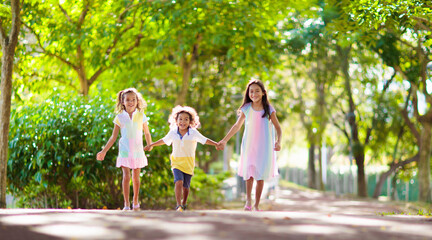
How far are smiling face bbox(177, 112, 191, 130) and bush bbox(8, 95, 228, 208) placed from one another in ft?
8.84

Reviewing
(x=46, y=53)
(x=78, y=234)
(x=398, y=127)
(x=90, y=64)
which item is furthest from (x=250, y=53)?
(x=398, y=127)

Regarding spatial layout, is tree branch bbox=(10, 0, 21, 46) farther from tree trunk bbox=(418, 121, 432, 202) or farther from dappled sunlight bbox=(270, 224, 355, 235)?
tree trunk bbox=(418, 121, 432, 202)

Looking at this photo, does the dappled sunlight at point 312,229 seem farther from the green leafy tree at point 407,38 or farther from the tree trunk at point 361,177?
the tree trunk at point 361,177

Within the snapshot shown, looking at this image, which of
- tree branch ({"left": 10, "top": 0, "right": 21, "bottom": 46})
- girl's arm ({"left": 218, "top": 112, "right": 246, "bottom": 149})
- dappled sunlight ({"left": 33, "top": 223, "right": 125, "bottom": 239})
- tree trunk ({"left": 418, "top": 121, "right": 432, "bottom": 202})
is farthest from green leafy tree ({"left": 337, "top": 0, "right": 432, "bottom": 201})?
dappled sunlight ({"left": 33, "top": 223, "right": 125, "bottom": 239})

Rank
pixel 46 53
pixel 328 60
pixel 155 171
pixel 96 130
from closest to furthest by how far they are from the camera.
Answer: pixel 96 130 → pixel 155 171 → pixel 46 53 → pixel 328 60

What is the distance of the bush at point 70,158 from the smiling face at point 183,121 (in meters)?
2.70

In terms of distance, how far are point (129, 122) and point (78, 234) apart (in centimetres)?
337

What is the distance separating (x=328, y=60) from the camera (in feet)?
74.9

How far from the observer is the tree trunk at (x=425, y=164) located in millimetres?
17766

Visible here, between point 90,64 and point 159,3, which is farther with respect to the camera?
point 90,64

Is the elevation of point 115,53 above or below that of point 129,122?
above

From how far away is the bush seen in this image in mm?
9852

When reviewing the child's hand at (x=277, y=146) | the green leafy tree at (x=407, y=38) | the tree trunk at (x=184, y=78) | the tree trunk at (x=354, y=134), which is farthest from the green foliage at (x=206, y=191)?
the tree trunk at (x=354, y=134)

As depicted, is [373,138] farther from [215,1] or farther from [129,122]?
[129,122]
